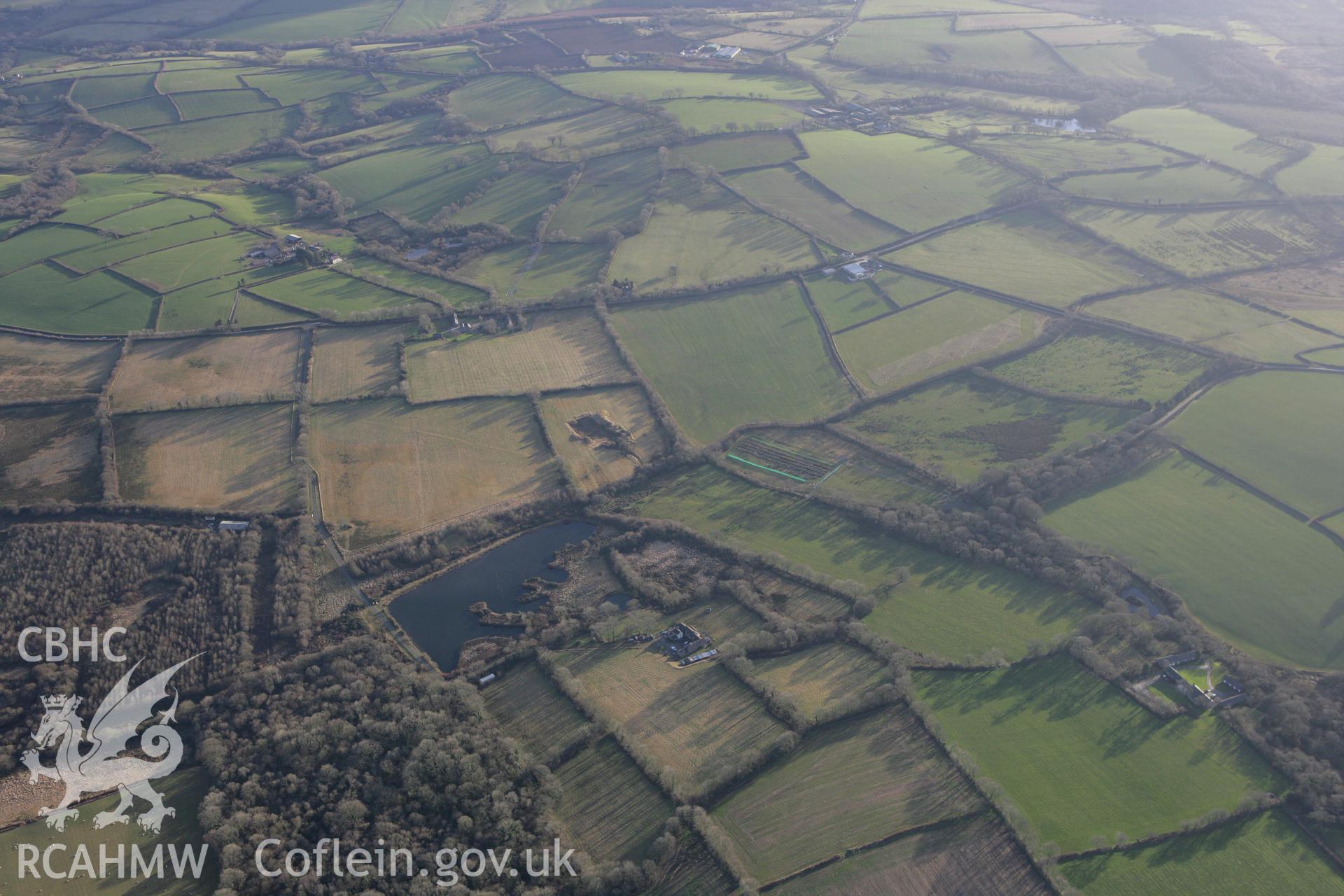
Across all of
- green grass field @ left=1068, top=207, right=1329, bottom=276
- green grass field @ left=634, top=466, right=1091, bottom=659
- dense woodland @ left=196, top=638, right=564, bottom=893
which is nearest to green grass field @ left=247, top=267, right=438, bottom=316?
green grass field @ left=634, top=466, right=1091, bottom=659

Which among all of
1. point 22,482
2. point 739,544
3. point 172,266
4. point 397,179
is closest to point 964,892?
point 739,544

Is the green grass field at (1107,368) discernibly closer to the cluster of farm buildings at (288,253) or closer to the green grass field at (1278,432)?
the green grass field at (1278,432)

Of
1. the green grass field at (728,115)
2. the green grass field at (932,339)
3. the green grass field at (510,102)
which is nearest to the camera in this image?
the green grass field at (932,339)

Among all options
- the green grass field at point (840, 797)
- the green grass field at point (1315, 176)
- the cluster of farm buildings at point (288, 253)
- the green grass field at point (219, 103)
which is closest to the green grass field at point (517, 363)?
the cluster of farm buildings at point (288, 253)

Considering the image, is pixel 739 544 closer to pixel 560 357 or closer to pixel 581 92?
pixel 560 357

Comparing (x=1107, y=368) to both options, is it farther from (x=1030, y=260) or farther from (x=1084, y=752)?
(x=1084, y=752)

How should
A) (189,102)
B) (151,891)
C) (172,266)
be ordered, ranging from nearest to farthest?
(151,891) < (172,266) < (189,102)
